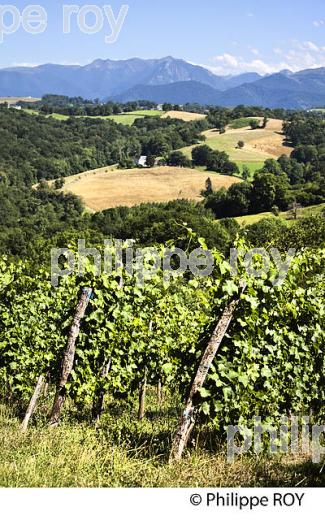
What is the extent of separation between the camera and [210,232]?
78.9 meters

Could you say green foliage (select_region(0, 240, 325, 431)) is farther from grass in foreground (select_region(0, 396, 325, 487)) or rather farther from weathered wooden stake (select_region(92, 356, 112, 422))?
grass in foreground (select_region(0, 396, 325, 487))

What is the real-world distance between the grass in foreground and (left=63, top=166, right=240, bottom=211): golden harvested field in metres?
111

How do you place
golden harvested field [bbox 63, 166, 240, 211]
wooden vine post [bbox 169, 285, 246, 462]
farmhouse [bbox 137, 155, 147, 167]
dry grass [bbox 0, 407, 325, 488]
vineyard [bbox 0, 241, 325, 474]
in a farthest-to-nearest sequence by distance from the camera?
farmhouse [bbox 137, 155, 147, 167] → golden harvested field [bbox 63, 166, 240, 211] → vineyard [bbox 0, 241, 325, 474] → wooden vine post [bbox 169, 285, 246, 462] → dry grass [bbox 0, 407, 325, 488]

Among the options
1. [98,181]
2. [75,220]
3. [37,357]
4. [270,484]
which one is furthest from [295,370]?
[98,181]

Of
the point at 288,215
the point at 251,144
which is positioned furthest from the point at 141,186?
the point at 251,144

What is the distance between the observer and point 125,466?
7.58 meters

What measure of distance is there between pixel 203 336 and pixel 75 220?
100890 mm

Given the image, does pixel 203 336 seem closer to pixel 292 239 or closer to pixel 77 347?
pixel 77 347

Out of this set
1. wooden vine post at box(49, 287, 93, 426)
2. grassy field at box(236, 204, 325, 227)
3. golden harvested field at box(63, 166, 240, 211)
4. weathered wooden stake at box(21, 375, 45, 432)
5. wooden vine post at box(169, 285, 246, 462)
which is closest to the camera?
wooden vine post at box(169, 285, 246, 462)

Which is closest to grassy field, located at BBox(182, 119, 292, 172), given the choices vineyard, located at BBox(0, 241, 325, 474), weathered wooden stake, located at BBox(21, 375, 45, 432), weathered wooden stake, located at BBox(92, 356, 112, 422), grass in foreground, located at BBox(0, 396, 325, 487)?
vineyard, located at BBox(0, 241, 325, 474)

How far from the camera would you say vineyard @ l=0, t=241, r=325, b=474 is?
8.77m

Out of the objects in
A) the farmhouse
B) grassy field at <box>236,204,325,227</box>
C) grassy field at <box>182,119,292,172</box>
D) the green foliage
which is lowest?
grassy field at <box>236,204,325,227</box>

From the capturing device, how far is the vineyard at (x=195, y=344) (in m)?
8.77

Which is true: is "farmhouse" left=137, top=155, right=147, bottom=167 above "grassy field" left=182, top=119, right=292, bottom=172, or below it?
below
